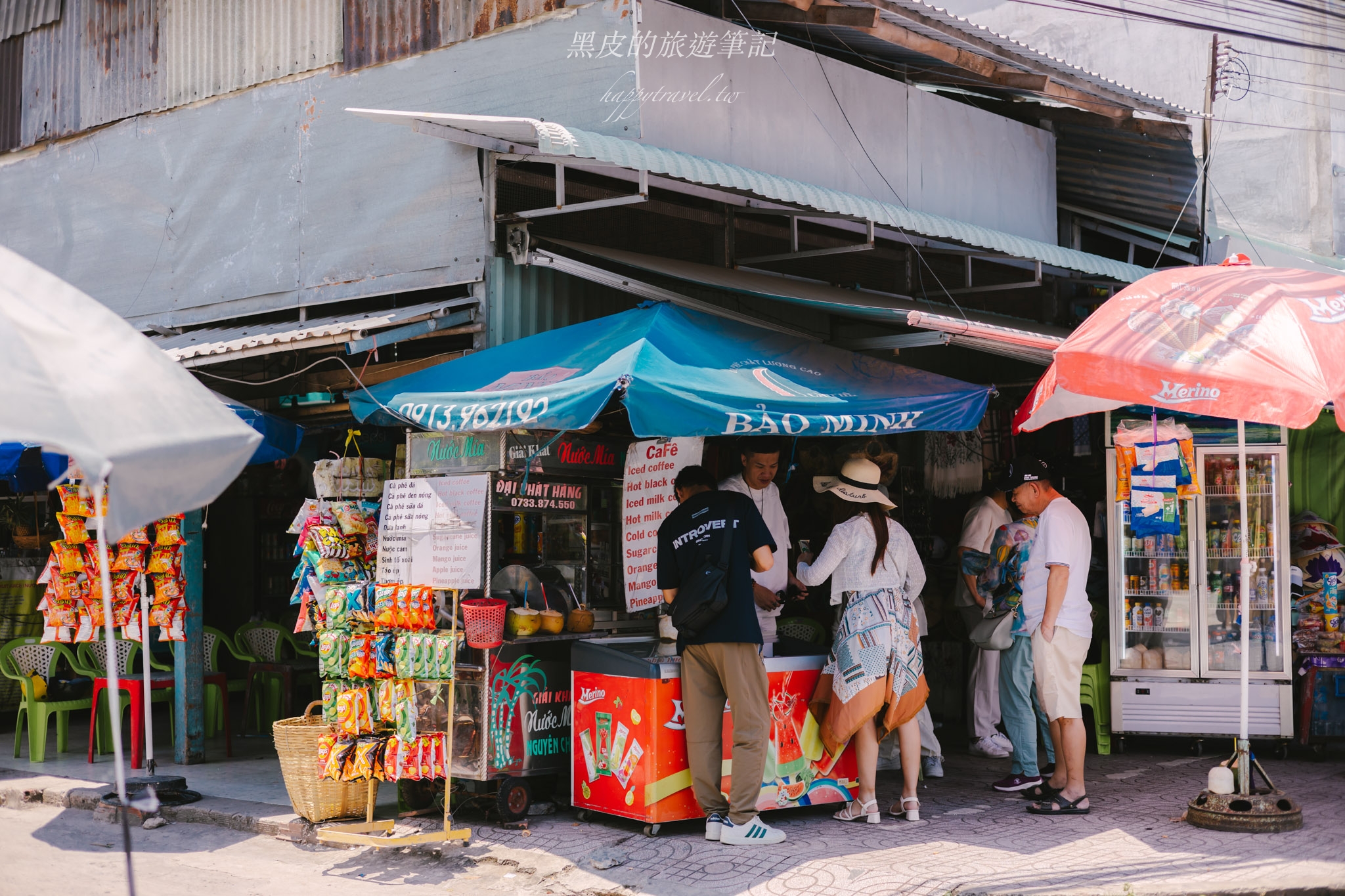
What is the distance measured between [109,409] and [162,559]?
574 cm

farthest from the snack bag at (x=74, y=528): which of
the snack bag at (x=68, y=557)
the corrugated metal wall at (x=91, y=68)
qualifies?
the corrugated metal wall at (x=91, y=68)

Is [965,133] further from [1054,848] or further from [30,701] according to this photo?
[30,701]

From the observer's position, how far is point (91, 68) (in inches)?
463

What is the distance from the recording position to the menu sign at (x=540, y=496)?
A: 23.2 feet

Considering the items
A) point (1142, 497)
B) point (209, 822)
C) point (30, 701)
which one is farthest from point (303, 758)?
point (1142, 497)

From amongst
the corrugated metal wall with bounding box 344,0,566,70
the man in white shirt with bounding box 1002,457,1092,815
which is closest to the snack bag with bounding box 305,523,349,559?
the corrugated metal wall with bounding box 344,0,566,70

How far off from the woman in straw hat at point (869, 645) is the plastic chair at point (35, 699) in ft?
21.2

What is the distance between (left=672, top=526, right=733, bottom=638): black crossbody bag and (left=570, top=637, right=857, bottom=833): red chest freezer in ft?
1.10

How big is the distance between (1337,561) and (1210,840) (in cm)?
409

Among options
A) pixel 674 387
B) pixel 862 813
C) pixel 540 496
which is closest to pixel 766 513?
pixel 540 496

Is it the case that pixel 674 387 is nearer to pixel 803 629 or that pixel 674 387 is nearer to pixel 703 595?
pixel 703 595

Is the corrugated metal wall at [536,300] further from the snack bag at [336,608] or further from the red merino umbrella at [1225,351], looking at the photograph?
the red merino umbrella at [1225,351]

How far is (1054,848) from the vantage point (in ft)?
20.5

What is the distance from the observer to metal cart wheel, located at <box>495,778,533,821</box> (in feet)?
22.3
